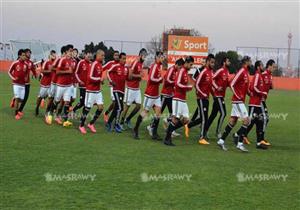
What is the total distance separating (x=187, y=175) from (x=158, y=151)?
2.26 metres

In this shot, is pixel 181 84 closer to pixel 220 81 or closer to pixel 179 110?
pixel 179 110

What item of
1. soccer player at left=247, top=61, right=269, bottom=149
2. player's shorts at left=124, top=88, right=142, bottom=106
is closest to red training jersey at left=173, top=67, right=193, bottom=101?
soccer player at left=247, top=61, right=269, bottom=149

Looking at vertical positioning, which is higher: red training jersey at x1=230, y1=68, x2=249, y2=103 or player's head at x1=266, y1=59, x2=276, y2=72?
player's head at x1=266, y1=59, x2=276, y2=72

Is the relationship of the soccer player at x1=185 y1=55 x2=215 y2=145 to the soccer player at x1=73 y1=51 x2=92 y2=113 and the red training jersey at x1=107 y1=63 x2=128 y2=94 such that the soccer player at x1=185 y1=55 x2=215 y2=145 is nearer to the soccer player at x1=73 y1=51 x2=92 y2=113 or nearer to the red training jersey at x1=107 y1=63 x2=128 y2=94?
the red training jersey at x1=107 y1=63 x2=128 y2=94

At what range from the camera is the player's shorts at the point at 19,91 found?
14398mm

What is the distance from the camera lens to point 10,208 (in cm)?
602

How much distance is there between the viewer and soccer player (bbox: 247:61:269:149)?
11.5 metres

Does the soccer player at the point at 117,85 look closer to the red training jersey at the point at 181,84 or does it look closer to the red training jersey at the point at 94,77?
the red training jersey at the point at 94,77

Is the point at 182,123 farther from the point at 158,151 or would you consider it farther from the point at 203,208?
the point at 203,208

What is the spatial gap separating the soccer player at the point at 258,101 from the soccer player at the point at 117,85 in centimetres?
346

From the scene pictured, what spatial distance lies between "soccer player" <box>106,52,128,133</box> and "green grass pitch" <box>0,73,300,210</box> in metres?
0.54

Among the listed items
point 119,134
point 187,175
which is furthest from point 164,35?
point 187,175

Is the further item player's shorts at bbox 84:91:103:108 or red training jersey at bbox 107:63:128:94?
red training jersey at bbox 107:63:128:94

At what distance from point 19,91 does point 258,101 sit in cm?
713
